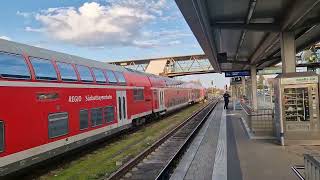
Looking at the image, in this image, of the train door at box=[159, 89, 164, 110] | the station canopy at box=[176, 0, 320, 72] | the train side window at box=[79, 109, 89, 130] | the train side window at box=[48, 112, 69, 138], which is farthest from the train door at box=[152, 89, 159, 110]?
the train side window at box=[48, 112, 69, 138]

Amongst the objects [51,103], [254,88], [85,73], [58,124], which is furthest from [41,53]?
[254,88]

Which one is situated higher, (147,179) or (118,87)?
(118,87)

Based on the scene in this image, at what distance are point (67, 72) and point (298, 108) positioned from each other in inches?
296

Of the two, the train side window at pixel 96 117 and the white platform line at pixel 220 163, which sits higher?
the train side window at pixel 96 117

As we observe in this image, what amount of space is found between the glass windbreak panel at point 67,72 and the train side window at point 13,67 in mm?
2021

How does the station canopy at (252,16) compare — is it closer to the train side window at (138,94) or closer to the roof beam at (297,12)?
the roof beam at (297,12)

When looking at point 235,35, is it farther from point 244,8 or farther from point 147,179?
point 147,179

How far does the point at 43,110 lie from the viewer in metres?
11.4

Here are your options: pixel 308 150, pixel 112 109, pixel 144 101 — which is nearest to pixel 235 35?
pixel 144 101

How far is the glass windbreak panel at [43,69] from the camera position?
11.5m

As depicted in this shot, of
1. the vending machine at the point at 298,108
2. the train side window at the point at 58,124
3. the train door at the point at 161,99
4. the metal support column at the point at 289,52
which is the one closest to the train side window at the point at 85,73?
the train side window at the point at 58,124

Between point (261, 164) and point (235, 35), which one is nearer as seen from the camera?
point (261, 164)

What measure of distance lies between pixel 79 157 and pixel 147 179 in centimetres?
426

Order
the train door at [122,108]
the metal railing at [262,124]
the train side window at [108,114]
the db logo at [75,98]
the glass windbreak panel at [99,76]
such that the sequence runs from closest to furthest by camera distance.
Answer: the db logo at [75,98] < the glass windbreak panel at [99,76] < the train side window at [108,114] < the metal railing at [262,124] < the train door at [122,108]
